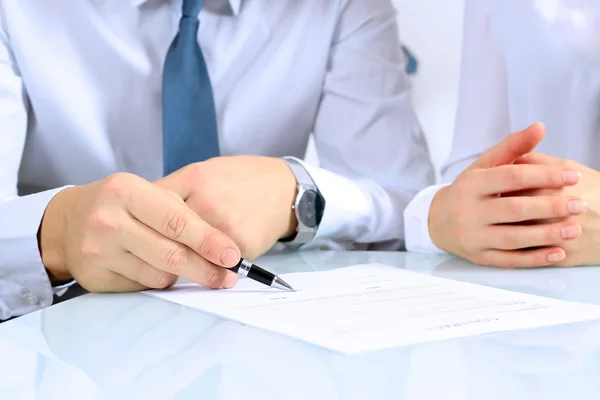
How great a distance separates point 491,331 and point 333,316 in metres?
0.11

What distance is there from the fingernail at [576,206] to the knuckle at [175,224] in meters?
0.42

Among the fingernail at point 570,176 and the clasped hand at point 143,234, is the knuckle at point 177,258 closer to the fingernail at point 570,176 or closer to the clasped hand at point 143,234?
the clasped hand at point 143,234

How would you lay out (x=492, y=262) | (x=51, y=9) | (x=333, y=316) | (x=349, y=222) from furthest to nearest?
(x=51, y=9)
(x=349, y=222)
(x=492, y=262)
(x=333, y=316)

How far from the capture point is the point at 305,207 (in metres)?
0.89

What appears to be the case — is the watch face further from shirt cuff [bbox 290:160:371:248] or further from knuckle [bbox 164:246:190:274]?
knuckle [bbox 164:246:190:274]

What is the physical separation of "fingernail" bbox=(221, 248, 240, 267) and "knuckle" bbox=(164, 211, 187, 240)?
0.04 m

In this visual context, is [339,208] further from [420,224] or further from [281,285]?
[281,285]

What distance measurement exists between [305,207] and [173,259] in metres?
0.32

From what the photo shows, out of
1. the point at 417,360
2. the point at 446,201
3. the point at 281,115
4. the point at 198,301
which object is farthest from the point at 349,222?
the point at 417,360

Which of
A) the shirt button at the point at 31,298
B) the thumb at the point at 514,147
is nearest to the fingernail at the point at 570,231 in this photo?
the thumb at the point at 514,147

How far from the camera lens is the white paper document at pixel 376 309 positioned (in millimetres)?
437

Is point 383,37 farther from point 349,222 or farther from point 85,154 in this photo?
point 85,154

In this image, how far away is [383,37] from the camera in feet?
4.13

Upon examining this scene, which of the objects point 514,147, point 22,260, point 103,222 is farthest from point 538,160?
point 22,260
